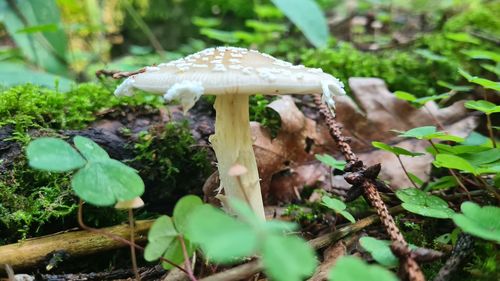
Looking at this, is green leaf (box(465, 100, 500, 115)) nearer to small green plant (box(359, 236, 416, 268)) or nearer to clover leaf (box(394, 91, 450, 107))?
clover leaf (box(394, 91, 450, 107))

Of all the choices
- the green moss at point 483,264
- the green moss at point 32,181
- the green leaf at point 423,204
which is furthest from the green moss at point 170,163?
the green moss at point 483,264

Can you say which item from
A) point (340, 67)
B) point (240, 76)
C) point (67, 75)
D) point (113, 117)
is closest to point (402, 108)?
point (340, 67)

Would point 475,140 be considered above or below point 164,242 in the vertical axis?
below

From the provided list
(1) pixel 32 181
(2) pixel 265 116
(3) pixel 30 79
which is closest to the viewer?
(1) pixel 32 181

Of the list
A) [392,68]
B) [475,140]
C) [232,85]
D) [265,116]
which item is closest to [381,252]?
[232,85]

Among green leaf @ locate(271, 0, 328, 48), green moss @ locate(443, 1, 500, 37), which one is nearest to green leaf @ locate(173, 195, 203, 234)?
green leaf @ locate(271, 0, 328, 48)

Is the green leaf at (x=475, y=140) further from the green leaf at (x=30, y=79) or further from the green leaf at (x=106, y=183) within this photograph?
the green leaf at (x=30, y=79)

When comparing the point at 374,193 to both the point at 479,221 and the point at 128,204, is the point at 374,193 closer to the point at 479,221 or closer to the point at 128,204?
the point at 479,221
